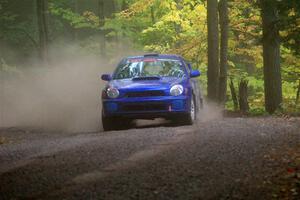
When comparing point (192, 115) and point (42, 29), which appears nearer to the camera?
point (192, 115)

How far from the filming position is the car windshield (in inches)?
604

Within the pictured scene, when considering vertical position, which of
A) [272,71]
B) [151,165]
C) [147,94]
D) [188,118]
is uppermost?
[272,71]

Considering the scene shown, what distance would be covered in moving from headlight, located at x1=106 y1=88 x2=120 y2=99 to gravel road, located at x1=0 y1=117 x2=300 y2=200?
1.96 m

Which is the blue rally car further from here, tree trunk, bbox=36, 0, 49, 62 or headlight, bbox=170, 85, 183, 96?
tree trunk, bbox=36, 0, 49, 62

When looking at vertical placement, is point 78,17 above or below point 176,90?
above

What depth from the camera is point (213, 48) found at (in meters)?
20.9

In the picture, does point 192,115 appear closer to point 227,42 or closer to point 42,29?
point 227,42

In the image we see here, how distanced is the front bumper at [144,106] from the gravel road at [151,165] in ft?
5.59

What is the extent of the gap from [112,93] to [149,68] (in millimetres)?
1770

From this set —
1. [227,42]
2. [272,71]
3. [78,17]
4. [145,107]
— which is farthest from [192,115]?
[78,17]

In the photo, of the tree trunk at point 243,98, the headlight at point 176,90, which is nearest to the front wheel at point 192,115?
the headlight at point 176,90

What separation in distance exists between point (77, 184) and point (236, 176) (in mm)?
1996

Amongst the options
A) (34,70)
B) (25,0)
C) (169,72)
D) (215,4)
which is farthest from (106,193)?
(25,0)

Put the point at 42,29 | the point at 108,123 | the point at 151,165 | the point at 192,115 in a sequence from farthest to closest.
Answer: the point at 42,29
the point at 192,115
the point at 108,123
the point at 151,165
